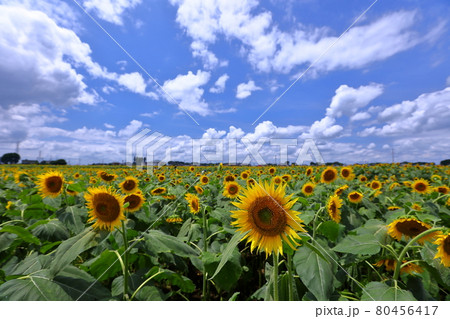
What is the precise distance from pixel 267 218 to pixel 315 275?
1.92ft

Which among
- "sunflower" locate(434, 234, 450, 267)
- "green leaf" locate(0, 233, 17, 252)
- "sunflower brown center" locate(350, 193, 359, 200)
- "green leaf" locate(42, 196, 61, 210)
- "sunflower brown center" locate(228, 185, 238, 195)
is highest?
"sunflower brown center" locate(228, 185, 238, 195)

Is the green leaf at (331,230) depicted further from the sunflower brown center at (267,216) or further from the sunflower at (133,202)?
the sunflower at (133,202)

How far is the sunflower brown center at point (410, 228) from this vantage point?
219cm

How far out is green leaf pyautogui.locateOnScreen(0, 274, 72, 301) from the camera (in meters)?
1.45

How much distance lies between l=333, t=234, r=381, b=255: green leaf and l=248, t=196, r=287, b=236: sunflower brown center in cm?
71

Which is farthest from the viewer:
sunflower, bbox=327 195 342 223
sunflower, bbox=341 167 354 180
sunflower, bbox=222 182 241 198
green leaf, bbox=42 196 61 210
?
sunflower, bbox=341 167 354 180

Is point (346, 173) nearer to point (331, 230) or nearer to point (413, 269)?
point (413, 269)

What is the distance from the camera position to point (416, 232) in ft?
7.27

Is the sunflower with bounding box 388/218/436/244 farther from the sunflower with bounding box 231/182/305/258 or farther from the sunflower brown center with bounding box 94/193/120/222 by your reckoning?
the sunflower brown center with bounding box 94/193/120/222

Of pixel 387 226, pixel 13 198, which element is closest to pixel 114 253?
pixel 387 226

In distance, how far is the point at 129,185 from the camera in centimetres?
388

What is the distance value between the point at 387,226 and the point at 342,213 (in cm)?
120

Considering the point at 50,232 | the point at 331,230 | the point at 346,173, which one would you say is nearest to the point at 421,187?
the point at 346,173

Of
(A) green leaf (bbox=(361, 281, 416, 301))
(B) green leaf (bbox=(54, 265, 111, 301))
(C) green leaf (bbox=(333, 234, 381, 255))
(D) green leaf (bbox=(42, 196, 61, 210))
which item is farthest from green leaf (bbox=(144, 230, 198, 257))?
(D) green leaf (bbox=(42, 196, 61, 210))
